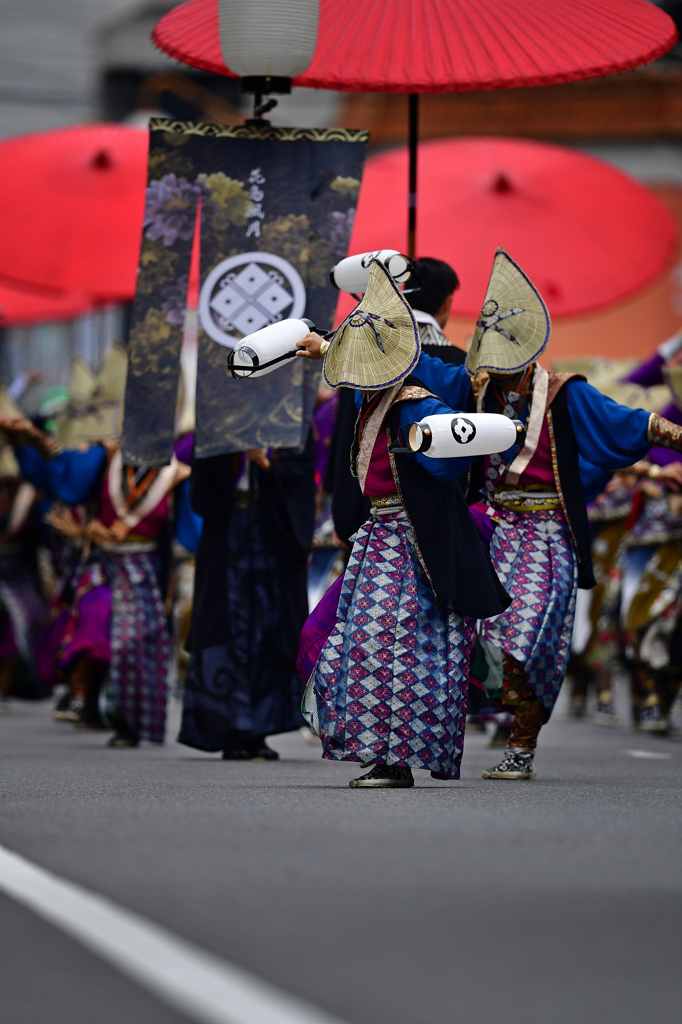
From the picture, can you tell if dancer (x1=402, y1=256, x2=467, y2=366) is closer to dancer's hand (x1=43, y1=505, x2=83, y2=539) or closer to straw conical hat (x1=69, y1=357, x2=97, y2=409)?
straw conical hat (x1=69, y1=357, x2=97, y2=409)

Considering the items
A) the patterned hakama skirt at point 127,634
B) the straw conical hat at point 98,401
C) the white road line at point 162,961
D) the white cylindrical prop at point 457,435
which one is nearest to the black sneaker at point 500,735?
the patterned hakama skirt at point 127,634

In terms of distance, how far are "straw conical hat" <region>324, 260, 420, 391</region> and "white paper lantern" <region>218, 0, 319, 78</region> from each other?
1.78 meters

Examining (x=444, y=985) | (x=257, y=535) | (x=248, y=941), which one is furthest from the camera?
(x=257, y=535)

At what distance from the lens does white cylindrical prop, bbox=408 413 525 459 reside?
5785 millimetres

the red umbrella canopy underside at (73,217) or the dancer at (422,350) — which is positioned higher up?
the red umbrella canopy underside at (73,217)

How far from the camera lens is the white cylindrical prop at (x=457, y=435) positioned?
5.79 metres

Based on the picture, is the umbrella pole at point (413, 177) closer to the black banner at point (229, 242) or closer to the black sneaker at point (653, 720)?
the black banner at point (229, 242)

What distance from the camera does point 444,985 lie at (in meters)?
3.09

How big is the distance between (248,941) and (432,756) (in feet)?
8.59

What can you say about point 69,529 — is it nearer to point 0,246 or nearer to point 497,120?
point 0,246

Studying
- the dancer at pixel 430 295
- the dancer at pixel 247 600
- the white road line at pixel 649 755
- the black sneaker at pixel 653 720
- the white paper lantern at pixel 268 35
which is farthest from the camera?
the black sneaker at pixel 653 720

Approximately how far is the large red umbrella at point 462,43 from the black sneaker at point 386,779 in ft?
8.75

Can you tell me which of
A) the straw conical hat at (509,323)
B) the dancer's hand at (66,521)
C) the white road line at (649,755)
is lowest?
the white road line at (649,755)

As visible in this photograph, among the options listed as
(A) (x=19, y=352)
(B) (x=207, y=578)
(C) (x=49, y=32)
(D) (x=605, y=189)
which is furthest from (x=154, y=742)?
(A) (x=19, y=352)
